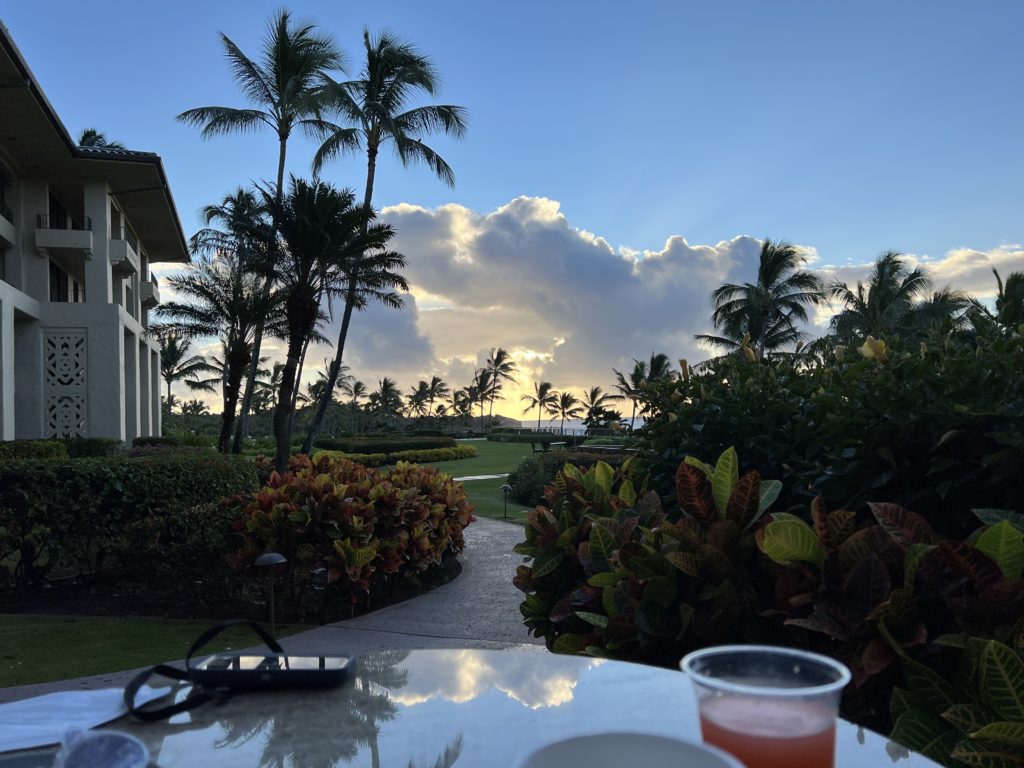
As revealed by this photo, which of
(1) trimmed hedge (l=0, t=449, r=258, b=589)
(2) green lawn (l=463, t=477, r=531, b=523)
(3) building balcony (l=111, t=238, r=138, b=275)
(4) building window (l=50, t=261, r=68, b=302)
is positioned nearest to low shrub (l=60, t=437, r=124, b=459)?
(3) building balcony (l=111, t=238, r=138, b=275)

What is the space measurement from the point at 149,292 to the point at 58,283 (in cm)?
642

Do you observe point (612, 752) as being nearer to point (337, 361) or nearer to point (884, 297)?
point (337, 361)

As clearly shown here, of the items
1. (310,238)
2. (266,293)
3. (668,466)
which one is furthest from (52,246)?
(668,466)

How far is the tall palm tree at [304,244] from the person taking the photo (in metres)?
14.6

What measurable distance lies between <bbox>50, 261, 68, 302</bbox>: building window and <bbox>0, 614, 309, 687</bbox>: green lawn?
22155 millimetres

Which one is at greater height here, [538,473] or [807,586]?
[807,586]

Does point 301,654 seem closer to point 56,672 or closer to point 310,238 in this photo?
point 56,672

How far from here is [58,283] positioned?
1011 inches

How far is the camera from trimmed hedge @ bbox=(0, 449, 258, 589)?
21.9ft

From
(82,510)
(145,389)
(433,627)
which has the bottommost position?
(433,627)

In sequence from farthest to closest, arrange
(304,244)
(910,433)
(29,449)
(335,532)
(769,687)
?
(304,244) < (29,449) < (335,532) < (910,433) < (769,687)

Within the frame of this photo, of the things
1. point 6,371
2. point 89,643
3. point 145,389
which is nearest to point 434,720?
point 89,643

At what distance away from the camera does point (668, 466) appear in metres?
3.61

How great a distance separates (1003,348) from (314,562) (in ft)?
17.3
